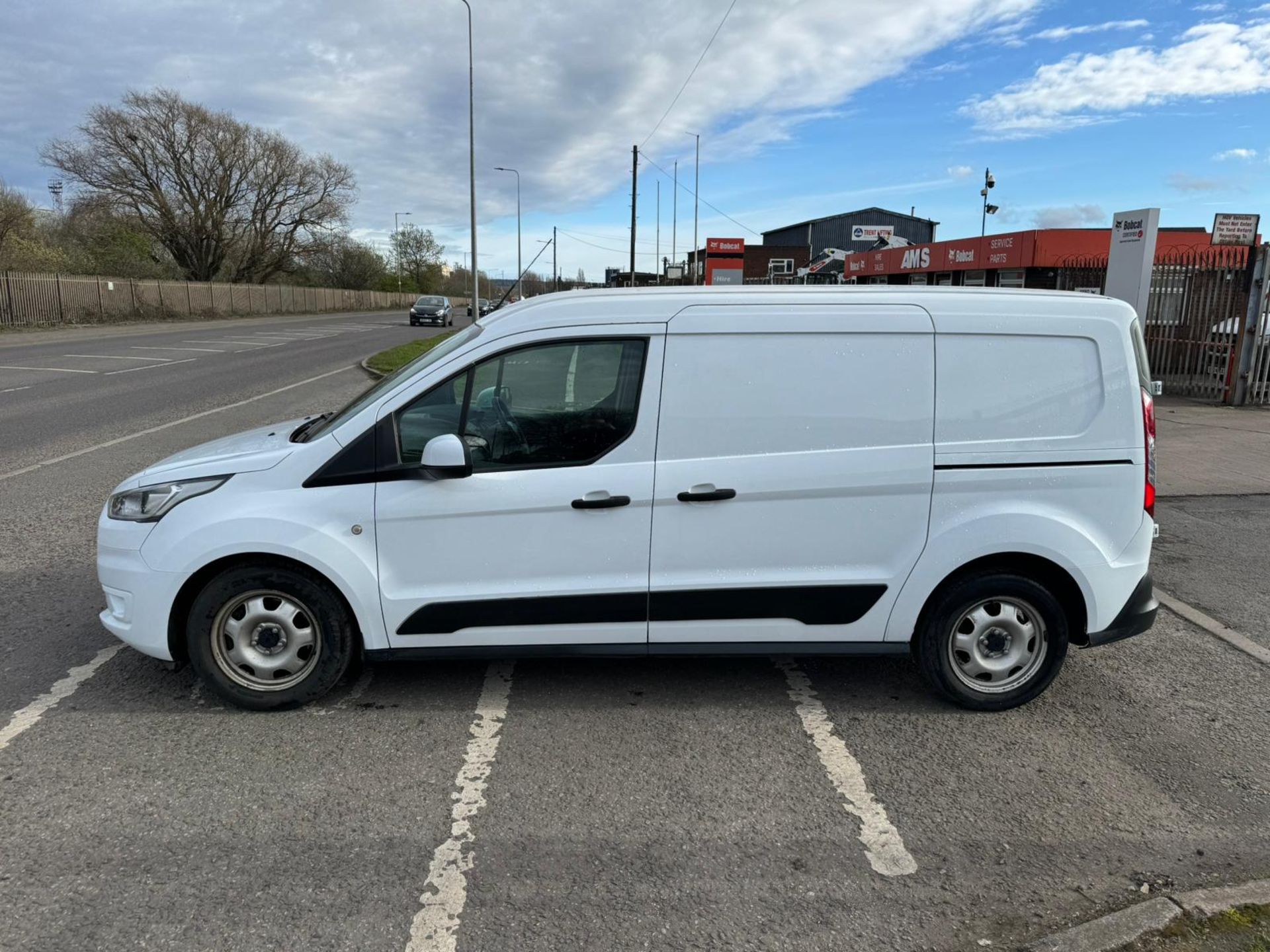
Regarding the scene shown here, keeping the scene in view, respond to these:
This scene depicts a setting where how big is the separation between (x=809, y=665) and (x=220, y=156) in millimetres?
57786

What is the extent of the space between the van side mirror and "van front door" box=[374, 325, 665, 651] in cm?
7

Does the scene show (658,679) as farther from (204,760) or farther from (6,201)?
(6,201)

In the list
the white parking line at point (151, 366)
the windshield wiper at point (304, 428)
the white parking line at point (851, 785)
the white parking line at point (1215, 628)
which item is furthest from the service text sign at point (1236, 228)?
the white parking line at point (151, 366)

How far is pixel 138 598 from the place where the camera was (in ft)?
11.8

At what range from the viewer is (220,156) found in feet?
170

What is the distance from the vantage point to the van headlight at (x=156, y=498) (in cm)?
359

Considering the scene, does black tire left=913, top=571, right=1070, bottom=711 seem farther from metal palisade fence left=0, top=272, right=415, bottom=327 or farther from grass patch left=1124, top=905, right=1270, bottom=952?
metal palisade fence left=0, top=272, right=415, bottom=327

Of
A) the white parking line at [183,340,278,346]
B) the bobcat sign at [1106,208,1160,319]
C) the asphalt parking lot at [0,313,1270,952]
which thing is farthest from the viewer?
the white parking line at [183,340,278,346]

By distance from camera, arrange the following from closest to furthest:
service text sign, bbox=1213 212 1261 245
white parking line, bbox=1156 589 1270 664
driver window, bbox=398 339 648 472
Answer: driver window, bbox=398 339 648 472 → white parking line, bbox=1156 589 1270 664 → service text sign, bbox=1213 212 1261 245

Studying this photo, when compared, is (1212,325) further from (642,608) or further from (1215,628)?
(642,608)

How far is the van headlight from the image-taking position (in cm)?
359

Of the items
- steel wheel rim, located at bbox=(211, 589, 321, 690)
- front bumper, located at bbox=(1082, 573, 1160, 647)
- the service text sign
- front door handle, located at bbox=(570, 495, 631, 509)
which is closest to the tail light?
front bumper, located at bbox=(1082, 573, 1160, 647)

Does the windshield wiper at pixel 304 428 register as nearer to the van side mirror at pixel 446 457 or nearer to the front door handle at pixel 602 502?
the van side mirror at pixel 446 457

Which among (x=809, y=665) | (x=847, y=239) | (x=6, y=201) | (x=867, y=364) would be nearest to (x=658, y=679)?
(x=809, y=665)
